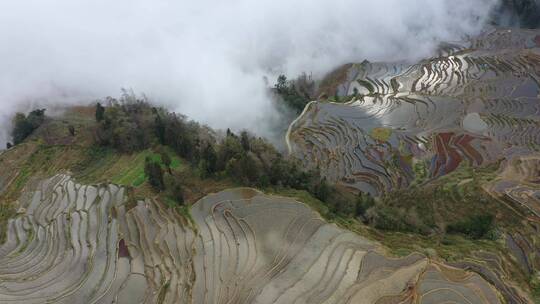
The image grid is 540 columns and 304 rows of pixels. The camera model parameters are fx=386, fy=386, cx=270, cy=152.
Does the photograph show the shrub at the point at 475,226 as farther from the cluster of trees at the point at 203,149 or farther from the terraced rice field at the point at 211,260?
the cluster of trees at the point at 203,149

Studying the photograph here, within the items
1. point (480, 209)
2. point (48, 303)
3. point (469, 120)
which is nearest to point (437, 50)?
point (469, 120)

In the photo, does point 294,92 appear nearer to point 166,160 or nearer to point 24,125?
point 166,160

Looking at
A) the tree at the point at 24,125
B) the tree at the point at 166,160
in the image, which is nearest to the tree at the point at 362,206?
the tree at the point at 166,160

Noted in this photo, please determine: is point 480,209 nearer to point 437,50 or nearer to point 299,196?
point 299,196

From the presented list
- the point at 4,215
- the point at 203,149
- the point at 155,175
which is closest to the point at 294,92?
the point at 203,149

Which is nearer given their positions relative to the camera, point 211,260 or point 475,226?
point 211,260

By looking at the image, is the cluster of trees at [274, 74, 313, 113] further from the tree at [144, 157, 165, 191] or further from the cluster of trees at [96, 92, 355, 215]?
the tree at [144, 157, 165, 191]
